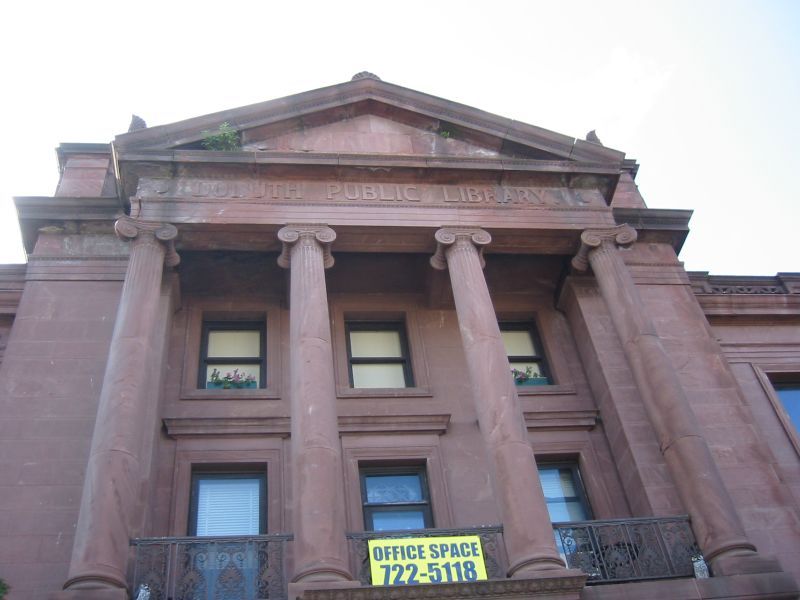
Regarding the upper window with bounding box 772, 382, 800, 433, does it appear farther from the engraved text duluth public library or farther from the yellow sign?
the yellow sign

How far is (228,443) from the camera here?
15.6 m

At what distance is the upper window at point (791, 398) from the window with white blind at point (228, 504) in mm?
11473

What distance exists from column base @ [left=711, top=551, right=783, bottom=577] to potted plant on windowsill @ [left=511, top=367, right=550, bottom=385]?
6.08 metres

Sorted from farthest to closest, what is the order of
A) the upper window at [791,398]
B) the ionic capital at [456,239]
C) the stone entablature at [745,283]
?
the stone entablature at [745,283], the upper window at [791,398], the ionic capital at [456,239]

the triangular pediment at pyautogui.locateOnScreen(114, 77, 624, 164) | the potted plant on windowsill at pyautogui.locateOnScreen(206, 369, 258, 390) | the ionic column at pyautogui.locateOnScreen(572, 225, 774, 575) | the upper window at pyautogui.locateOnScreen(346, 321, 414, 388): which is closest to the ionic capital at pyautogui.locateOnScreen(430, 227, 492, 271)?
the triangular pediment at pyautogui.locateOnScreen(114, 77, 624, 164)

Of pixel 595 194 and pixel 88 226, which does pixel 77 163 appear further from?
pixel 595 194

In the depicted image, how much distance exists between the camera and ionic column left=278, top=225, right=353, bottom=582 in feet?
38.4

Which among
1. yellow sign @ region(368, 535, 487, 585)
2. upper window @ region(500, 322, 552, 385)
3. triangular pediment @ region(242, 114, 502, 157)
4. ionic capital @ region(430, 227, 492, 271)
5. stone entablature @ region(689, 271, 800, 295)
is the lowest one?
yellow sign @ region(368, 535, 487, 585)

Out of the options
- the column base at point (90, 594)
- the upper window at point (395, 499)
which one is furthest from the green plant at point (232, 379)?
the column base at point (90, 594)

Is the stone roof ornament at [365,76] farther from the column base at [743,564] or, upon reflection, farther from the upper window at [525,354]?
the column base at [743,564]

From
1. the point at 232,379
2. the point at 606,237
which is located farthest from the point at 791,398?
the point at 232,379

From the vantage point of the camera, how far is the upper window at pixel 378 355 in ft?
57.9

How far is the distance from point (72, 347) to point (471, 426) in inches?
303

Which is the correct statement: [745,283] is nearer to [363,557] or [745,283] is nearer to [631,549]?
[631,549]
